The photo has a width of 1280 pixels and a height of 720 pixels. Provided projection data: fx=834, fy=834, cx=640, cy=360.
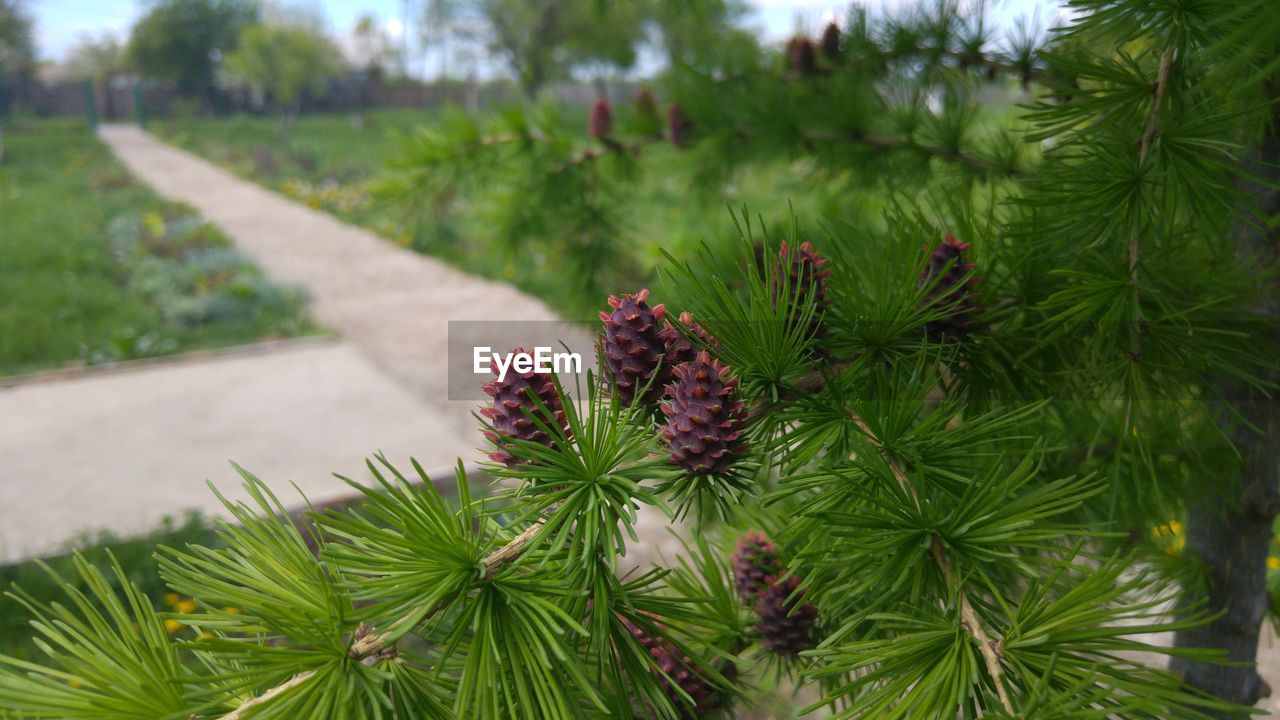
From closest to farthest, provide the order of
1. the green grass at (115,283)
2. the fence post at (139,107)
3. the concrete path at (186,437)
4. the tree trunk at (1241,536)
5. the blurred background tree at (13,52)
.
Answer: the tree trunk at (1241,536)
the concrete path at (186,437)
the green grass at (115,283)
the blurred background tree at (13,52)
the fence post at (139,107)

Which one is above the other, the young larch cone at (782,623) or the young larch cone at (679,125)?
the young larch cone at (679,125)

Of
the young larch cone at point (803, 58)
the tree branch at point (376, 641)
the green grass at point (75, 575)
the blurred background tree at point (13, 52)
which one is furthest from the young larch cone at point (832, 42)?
the blurred background tree at point (13, 52)

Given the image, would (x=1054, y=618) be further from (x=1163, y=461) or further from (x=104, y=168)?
(x=104, y=168)

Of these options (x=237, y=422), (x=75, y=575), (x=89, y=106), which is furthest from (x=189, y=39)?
(x=75, y=575)

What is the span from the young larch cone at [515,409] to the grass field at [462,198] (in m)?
0.39

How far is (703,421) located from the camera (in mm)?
460

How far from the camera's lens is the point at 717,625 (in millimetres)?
683

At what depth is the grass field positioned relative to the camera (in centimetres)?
171

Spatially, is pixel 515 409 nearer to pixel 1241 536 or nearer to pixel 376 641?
pixel 376 641

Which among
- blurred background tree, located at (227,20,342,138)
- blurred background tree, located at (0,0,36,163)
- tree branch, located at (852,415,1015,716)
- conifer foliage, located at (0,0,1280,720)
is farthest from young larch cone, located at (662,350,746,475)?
blurred background tree, located at (227,20,342,138)

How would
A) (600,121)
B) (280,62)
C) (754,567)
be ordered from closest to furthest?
(754,567) → (600,121) → (280,62)

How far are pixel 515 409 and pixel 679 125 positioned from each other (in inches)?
47.6

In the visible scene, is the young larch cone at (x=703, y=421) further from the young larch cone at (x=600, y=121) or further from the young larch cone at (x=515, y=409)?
the young larch cone at (x=600, y=121)

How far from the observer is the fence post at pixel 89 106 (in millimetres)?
15398
